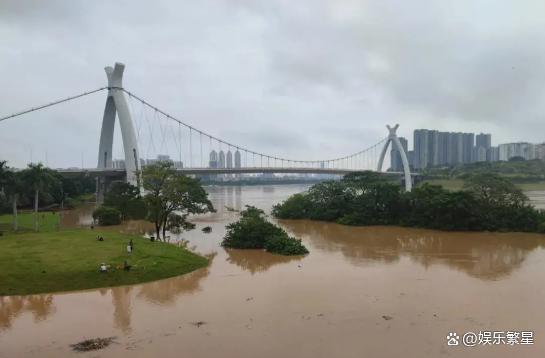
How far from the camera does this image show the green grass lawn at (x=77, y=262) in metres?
13.5

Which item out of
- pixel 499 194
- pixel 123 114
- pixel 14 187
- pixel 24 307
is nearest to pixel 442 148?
pixel 499 194

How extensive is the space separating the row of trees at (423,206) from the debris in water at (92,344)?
72.7 feet

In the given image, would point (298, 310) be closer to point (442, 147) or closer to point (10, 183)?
point (10, 183)

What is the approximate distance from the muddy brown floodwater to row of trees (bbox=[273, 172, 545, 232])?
315 inches

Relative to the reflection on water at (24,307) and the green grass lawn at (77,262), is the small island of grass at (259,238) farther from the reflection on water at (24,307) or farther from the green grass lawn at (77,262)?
the reflection on water at (24,307)

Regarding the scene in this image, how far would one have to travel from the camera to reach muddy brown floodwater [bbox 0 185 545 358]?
31.3 feet

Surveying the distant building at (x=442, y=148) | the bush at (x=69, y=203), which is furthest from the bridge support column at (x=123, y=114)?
the distant building at (x=442, y=148)

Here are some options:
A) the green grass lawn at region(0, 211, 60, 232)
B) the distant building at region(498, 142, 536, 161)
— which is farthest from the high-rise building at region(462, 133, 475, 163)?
the green grass lawn at region(0, 211, 60, 232)

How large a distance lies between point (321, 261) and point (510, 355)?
388 inches

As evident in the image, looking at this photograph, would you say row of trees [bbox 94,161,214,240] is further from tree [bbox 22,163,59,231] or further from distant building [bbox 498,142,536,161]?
distant building [bbox 498,142,536,161]

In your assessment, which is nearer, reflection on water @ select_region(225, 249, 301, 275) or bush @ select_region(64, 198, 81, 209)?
reflection on water @ select_region(225, 249, 301, 275)

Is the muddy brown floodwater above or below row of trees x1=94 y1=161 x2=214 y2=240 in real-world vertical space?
below

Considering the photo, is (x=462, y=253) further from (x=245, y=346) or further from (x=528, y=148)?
(x=528, y=148)

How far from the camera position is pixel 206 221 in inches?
1336
